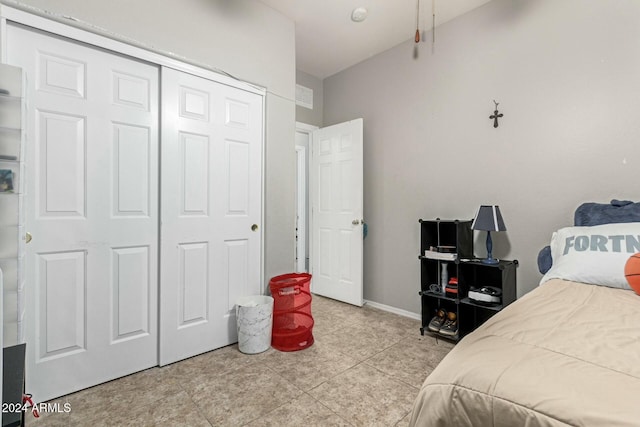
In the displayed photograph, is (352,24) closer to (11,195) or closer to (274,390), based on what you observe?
(11,195)

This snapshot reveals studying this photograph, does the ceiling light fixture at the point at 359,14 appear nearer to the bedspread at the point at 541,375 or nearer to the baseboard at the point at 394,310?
the bedspread at the point at 541,375

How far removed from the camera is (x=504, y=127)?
8.25 feet

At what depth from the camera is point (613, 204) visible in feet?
6.31

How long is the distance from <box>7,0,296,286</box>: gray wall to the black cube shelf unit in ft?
4.13

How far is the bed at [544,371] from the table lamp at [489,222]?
1015 mm

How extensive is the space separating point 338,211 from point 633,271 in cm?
252

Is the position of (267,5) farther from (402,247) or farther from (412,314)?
(412,314)

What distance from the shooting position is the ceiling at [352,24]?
102 inches

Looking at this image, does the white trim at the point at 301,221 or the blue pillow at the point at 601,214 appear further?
the white trim at the point at 301,221

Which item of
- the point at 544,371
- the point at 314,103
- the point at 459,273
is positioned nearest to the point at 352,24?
the point at 314,103

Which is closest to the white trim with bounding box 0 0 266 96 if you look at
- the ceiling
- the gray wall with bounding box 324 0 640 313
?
the ceiling

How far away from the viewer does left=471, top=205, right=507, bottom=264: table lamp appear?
231 cm

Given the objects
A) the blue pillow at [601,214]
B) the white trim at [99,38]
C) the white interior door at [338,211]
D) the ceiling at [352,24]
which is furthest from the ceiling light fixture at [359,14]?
the blue pillow at [601,214]

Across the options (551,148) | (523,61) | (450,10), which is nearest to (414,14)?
(450,10)
